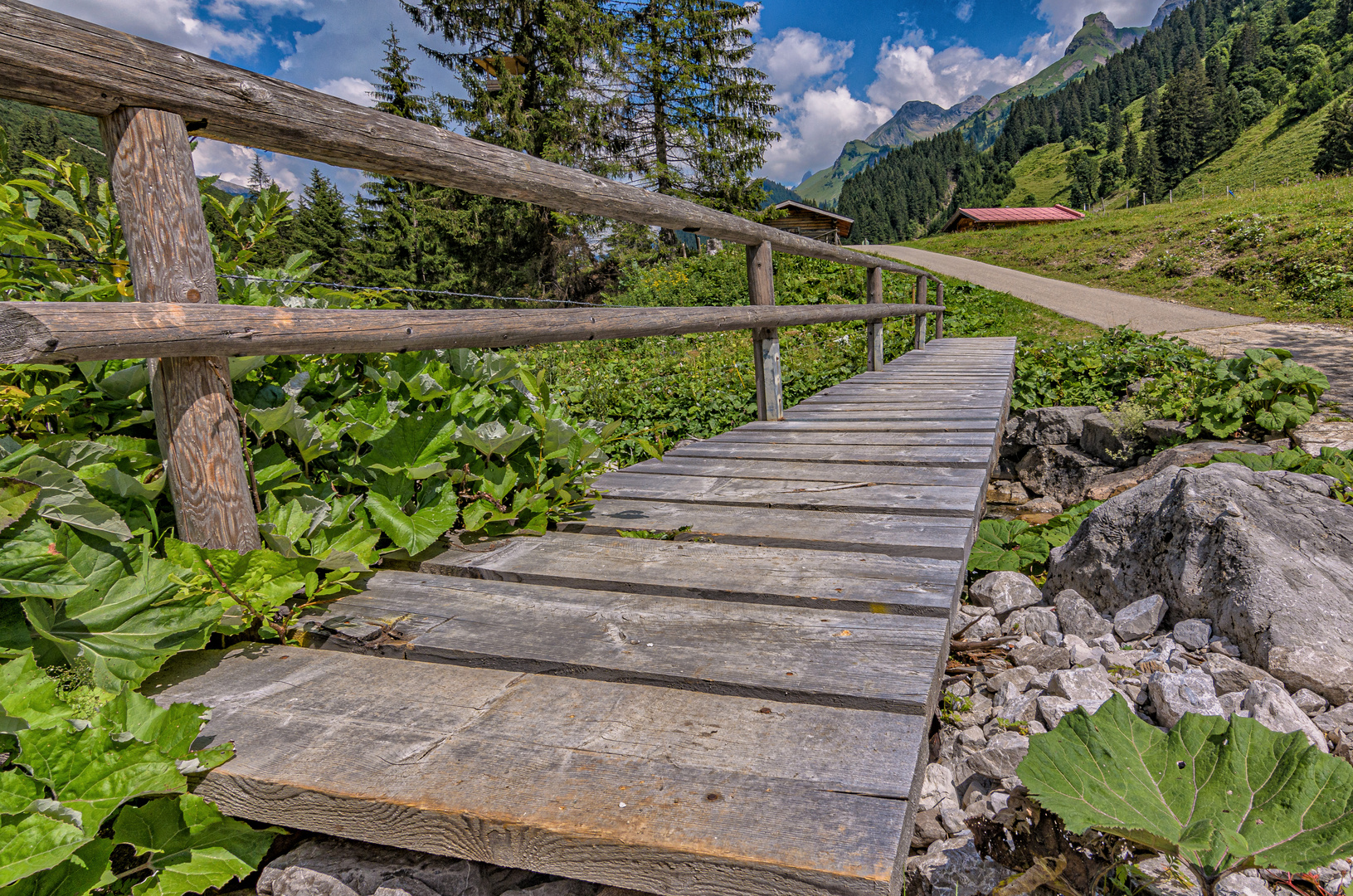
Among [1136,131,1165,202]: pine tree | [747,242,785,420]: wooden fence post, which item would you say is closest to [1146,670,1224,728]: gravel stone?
[747,242,785,420]: wooden fence post

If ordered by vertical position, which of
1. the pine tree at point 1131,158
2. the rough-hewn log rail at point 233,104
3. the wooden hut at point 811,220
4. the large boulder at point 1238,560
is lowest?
the large boulder at point 1238,560

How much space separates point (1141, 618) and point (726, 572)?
1.26 meters

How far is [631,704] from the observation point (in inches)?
44.3

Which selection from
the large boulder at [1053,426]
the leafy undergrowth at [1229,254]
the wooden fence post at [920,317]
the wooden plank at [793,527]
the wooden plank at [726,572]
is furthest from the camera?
the leafy undergrowth at [1229,254]

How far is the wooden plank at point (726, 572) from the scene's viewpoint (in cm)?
152

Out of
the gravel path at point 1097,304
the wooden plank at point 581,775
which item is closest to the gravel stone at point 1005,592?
the wooden plank at point 581,775

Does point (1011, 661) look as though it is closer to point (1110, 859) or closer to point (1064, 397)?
point (1110, 859)

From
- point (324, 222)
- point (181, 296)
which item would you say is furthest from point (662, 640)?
point (324, 222)

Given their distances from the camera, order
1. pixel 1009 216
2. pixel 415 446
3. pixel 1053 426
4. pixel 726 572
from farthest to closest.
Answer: pixel 1009 216 → pixel 1053 426 → pixel 415 446 → pixel 726 572

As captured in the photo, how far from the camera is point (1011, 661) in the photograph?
1.79 m

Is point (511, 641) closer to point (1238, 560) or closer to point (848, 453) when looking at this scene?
point (1238, 560)

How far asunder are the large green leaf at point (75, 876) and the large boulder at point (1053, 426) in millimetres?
5822

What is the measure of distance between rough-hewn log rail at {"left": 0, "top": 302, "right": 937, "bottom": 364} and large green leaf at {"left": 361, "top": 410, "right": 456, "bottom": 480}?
22 cm

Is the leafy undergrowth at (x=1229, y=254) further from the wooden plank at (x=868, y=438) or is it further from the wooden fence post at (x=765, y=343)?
the wooden fence post at (x=765, y=343)
